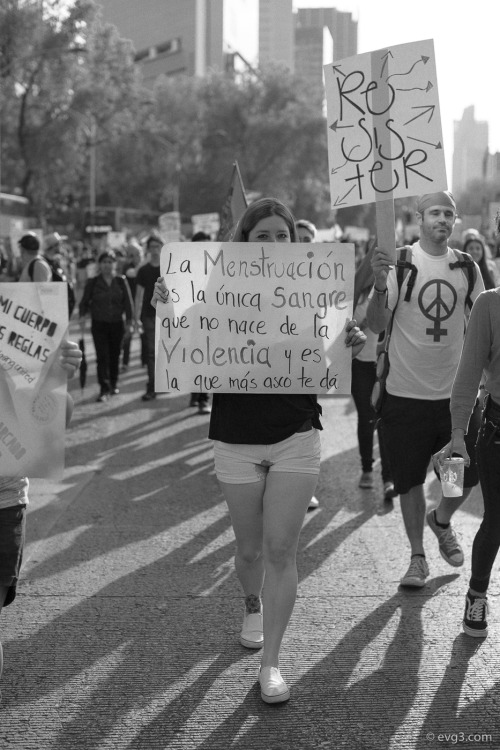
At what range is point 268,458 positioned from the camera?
12.9ft

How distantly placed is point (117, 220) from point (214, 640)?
165ft

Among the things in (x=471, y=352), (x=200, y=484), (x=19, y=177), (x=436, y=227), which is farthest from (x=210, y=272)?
(x=19, y=177)

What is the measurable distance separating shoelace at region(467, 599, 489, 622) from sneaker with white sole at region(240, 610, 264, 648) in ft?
3.08

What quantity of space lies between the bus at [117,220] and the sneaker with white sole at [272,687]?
145 feet

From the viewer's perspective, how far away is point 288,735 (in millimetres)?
3545

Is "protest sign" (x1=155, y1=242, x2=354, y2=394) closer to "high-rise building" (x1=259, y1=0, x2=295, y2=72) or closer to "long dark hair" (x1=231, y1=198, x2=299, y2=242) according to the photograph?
"long dark hair" (x1=231, y1=198, x2=299, y2=242)

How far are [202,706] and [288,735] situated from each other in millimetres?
393

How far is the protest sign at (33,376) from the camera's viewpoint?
371 centimetres

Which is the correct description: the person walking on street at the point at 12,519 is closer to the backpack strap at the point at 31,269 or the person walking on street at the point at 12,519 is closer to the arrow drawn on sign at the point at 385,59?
the arrow drawn on sign at the point at 385,59

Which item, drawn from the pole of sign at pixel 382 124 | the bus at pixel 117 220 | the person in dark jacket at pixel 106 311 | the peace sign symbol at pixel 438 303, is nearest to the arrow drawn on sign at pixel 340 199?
the pole of sign at pixel 382 124

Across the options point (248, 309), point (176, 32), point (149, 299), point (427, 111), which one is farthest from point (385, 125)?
point (176, 32)

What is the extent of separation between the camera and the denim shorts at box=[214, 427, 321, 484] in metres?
3.91

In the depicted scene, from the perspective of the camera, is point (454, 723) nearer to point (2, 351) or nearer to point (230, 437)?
point (230, 437)

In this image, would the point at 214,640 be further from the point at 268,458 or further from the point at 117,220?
the point at 117,220
